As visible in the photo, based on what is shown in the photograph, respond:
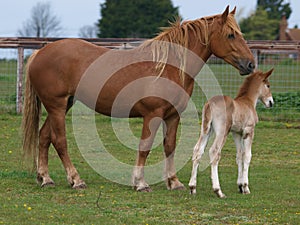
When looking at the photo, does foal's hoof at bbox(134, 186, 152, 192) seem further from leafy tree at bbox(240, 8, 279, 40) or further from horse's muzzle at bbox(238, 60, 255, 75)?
leafy tree at bbox(240, 8, 279, 40)

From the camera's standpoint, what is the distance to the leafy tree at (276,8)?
7369cm

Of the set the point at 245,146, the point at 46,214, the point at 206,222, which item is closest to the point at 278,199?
the point at 245,146

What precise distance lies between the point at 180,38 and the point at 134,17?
44.2 metres

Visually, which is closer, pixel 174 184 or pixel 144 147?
pixel 144 147

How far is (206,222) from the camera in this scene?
646 centimetres

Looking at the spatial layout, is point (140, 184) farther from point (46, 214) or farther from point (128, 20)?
point (128, 20)

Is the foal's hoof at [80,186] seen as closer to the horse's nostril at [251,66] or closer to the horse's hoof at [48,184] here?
the horse's hoof at [48,184]

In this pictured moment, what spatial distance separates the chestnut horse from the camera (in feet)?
26.9

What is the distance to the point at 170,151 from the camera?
8.56 meters

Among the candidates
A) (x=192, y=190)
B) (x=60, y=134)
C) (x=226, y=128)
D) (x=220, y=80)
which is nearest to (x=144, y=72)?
(x=226, y=128)

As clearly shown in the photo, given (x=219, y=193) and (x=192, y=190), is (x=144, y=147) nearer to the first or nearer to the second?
(x=192, y=190)

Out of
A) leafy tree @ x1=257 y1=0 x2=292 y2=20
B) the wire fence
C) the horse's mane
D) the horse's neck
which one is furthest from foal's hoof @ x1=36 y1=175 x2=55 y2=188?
leafy tree @ x1=257 y1=0 x2=292 y2=20

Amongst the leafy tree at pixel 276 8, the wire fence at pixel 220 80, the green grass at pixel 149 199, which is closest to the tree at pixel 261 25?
the leafy tree at pixel 276 8

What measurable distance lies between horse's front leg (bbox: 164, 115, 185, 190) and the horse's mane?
2.12 feet
